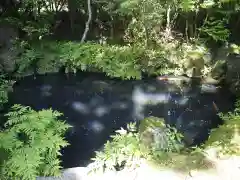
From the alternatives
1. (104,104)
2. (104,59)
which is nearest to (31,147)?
(104,104)

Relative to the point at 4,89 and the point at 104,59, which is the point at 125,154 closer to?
the point at 4,89

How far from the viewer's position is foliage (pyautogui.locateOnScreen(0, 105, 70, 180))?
4953 millimetres

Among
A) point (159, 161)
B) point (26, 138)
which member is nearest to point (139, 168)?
point (159, 161)

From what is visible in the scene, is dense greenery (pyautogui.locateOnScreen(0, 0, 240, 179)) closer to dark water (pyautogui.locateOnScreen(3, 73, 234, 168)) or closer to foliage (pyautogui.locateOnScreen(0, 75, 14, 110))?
foliage (pyautogui.locateOnScreen(0, 75, 14, 110))

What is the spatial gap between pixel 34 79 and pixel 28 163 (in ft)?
17.5

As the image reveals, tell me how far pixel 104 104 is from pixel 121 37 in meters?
3.60

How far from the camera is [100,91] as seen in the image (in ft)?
31.1

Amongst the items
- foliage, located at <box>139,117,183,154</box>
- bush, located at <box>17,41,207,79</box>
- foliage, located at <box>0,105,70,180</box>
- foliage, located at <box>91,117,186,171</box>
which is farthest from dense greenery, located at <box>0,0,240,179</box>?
foliage, located at <box>91,117,186,171</box>

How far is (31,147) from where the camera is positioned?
5.25m

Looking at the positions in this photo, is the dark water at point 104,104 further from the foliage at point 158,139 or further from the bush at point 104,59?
the foliage at point 158,139

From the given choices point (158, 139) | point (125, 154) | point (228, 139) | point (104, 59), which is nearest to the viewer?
point (125, 154)

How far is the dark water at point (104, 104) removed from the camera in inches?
290

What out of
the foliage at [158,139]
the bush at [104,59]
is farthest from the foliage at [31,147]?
the bush at [104,59]

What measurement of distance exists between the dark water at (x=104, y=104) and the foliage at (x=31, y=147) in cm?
107
